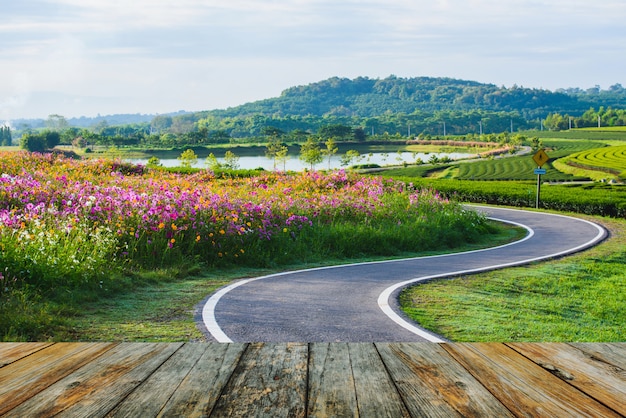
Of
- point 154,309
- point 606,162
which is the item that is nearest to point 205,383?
point 154,309

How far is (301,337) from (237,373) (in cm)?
402

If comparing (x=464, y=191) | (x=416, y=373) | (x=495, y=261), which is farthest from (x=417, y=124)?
(x=416, y=373)

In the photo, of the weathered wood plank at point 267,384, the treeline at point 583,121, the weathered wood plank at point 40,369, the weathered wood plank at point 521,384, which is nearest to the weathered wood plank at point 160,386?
the weathered wood plank at point 267,384

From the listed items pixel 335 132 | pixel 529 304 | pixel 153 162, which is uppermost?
pixel 529 304

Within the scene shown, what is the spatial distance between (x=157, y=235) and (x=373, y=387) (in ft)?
29.8

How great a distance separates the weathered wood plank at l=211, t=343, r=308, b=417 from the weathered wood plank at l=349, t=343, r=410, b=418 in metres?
0.23

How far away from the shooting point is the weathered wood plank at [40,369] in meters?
2.54

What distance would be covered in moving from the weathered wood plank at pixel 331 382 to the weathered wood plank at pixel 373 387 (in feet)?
0.09

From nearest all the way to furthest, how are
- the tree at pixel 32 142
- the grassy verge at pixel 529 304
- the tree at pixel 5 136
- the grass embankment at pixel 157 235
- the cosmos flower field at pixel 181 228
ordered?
the grassy verge at pixel 529 304 → the grass embankment at pixel 157 235 → the cosmos flower field at pixel 181 228 → the tree at pixel 32 142 → the tree at pixel 5 136

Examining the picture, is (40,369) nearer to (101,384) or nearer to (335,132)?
(101,384)

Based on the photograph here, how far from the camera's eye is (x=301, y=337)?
671cm

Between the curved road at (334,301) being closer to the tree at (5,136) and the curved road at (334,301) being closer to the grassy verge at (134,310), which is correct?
the grassy verge at (134,310)

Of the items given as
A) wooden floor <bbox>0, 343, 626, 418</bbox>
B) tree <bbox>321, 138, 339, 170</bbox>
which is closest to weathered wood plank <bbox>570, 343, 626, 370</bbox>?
wooden floor <bbox>0, 343, 626, 418</bbox>

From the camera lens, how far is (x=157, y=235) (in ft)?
36.6
